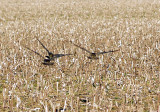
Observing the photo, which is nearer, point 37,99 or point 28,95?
point 37,99

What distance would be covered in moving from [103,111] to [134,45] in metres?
4.29

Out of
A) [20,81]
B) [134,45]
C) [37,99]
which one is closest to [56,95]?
[37,99]

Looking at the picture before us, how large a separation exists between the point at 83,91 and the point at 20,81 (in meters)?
1.15

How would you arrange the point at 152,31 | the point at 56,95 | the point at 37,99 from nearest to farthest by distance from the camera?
the point at 37,99 < the point at 56,95 < the point at 152,31

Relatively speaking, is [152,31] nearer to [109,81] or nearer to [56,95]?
[109,81]

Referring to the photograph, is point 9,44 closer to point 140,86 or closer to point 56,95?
point 56,95

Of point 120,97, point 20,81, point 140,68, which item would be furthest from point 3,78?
point 140,68

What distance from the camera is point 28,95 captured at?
4.05 meters

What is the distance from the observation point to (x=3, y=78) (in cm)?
501

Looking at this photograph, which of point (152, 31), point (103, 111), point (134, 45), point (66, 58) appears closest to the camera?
point (103, 111)

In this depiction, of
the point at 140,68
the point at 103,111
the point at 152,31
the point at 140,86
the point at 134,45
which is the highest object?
the point at 152,31

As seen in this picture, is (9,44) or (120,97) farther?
(9,44)

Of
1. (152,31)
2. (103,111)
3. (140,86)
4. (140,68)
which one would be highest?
(152,31)

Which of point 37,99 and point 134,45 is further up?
point 134,45
